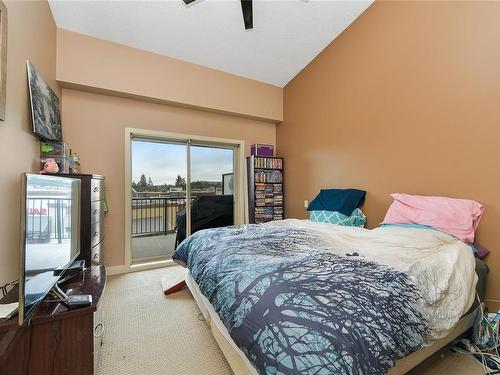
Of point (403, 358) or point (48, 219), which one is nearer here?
point (403, 358)

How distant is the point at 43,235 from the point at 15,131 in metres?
1.03

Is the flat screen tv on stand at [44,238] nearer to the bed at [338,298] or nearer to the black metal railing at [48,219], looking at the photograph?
the black metal railing at [48,219]

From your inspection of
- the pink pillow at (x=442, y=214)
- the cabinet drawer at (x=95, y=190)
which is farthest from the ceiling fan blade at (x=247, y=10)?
the pink pillow at (x=442, y=214)

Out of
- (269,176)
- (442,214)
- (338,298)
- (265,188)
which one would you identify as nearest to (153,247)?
(265,188)

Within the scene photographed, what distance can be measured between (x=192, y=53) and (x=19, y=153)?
2.47 metres

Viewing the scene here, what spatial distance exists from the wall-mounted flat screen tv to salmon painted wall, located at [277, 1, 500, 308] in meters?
3.21

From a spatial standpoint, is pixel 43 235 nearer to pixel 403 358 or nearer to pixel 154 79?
pixel 403 358

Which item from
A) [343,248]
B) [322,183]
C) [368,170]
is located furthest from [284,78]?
[343,248]

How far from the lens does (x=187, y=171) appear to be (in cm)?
356

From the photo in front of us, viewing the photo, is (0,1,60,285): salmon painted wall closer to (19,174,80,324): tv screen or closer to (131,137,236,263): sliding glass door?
(19,174,80,324): tv screen

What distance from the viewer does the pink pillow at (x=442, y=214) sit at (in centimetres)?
168

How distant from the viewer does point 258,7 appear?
8.05 feet

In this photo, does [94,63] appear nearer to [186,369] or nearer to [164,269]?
[164,269]

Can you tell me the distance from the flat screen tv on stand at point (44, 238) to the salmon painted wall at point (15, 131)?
393 mm
